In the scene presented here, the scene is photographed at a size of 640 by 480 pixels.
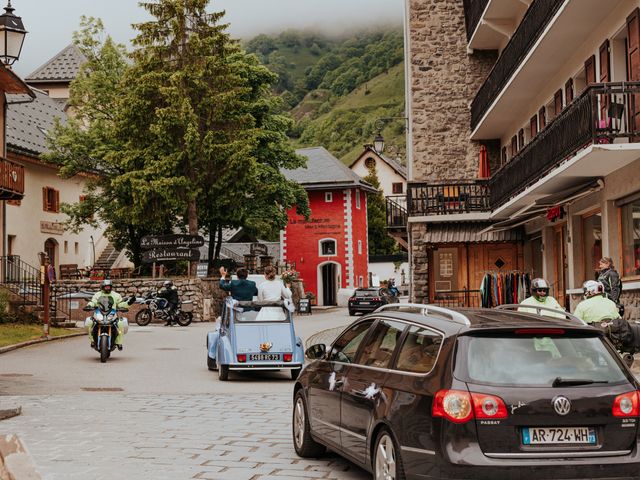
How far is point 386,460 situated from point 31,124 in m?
48.4

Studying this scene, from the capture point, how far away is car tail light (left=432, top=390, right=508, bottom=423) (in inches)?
250

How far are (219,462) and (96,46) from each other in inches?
1749

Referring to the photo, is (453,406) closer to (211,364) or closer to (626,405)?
(626,405)

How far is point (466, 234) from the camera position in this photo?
32031 mm

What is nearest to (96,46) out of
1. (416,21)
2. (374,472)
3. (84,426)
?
(416,21)

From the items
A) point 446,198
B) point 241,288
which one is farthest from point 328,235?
point 241,288

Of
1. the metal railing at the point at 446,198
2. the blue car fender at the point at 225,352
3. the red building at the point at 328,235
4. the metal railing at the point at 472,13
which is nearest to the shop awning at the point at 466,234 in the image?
the metal railing at the point at 446,198

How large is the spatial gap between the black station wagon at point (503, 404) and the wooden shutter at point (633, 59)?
35.5 ft

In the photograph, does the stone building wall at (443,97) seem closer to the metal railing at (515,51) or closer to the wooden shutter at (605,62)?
the metal railing at (515,51)

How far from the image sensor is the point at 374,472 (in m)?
7.28

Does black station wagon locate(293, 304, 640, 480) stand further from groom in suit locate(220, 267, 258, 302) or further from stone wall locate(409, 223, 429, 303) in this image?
stone wall locate(409, 223, 429, 303)

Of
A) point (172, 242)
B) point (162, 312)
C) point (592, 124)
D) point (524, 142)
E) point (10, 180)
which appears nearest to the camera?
point (592, 124)

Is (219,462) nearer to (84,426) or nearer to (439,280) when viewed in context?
(84,426)

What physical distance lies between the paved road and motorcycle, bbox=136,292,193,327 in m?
15.2
